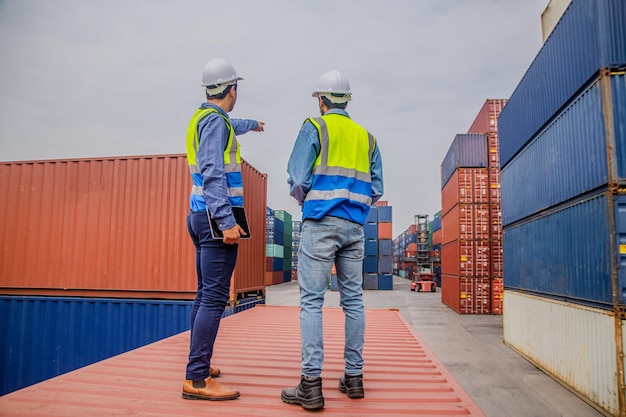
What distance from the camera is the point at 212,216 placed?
2.43m

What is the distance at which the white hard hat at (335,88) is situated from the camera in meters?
2.63

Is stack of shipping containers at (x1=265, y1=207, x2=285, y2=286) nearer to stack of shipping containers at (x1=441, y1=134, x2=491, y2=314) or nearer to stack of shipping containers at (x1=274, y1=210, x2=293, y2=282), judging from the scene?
stack of shipping containers at (x1=274, y1=210, x2=293, y2=282)

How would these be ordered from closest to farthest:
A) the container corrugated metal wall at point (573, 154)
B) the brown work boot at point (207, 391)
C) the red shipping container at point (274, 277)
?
1. the brown work boot at point (207, 391)
2. the container corrugated metal wall at point (573, 154)
3. the red shipping container at point (274, 277)

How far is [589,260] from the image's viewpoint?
571cm

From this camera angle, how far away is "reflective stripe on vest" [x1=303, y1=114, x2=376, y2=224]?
2.40 meters

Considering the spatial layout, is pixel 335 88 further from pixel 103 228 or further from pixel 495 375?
pixel 103 228

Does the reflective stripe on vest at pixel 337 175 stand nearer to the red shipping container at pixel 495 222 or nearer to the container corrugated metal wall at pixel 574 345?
the container corrugated metal wall at pixel 574 345

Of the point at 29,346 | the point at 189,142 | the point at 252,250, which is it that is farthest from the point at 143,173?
the point at 189,142

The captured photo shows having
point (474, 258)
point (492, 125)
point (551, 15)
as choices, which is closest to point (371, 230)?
point (474, 258)

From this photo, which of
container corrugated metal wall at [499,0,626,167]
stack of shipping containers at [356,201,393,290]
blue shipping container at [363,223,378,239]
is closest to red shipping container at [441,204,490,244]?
container corrugated metal wall at [499,0,626,167]

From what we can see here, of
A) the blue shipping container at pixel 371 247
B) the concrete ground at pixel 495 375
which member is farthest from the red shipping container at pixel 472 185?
the blue shipping container at pixel 371 247

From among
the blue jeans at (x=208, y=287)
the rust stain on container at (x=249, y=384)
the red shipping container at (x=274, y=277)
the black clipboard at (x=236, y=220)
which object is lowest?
the red shipping container at (x=274, y=277)

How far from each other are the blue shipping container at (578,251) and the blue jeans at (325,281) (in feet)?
14.1

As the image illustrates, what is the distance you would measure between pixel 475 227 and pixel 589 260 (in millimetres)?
9879
